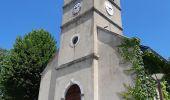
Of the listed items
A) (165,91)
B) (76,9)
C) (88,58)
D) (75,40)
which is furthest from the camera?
(76,9)

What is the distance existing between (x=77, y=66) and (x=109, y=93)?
133 inches

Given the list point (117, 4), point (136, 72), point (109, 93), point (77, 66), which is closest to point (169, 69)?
point (136, 72)

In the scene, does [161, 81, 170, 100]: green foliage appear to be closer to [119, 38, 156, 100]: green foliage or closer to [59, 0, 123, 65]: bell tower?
[119, 38, 156, 100]: green foliage

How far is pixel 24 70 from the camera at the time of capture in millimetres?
22781

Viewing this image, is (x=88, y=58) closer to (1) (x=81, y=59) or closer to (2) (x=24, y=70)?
(1) (x=81, y=59)

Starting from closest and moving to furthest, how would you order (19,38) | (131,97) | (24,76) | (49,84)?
(131,97), (49,84), (24,76), (19,38)

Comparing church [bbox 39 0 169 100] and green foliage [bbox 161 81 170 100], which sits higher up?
church [bbox 39 0 169 100]

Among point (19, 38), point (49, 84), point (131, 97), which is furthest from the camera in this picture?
point (19, 38)

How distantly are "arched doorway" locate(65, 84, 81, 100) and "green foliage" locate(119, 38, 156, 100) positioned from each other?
12.0 ft

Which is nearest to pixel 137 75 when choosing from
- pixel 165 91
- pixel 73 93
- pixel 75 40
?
pixel 165 91

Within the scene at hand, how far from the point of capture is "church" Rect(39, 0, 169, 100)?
14.8 metres

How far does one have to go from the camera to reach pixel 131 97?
13203 millimetres

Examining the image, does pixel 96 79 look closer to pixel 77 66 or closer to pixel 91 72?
pixel 91 72

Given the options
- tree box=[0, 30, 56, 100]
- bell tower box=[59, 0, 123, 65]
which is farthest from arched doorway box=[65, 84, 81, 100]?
tree box=[0, 30, 56, 100]
